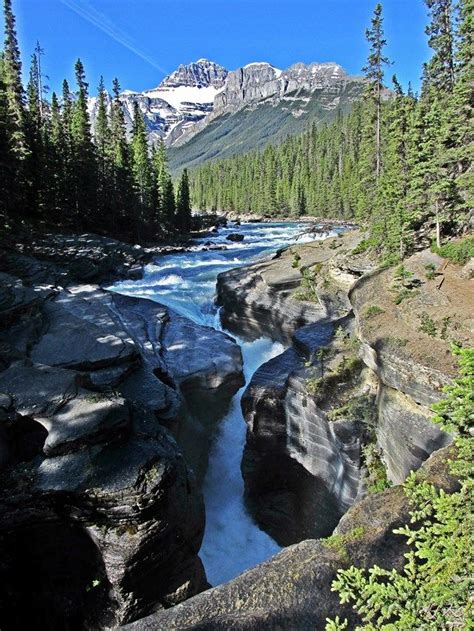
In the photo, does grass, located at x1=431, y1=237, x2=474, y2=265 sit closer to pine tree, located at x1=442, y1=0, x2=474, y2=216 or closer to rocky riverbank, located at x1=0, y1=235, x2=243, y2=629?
pine tree, located at x1=442, y1=0, x2=474, y2=216

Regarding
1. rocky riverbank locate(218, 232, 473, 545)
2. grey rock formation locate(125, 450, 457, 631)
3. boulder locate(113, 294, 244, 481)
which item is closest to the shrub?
grey rock formation locate(125, 450, 457, 631)

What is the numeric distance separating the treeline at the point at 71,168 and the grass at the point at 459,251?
30.5 m

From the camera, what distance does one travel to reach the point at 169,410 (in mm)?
15055

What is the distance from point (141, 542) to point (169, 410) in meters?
6.06

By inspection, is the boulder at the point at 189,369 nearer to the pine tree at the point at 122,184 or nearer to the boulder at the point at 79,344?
the boulder at the point at 79,344

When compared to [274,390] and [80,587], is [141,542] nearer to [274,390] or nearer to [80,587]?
[80,587]

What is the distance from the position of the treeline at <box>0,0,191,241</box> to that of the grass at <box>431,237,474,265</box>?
30522mm

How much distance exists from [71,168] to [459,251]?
4152cm

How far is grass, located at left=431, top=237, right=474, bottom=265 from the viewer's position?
17.4 metres

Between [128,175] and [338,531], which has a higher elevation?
[128,175]

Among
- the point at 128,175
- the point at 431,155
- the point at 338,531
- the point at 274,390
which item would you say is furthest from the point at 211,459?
the point at 128,175

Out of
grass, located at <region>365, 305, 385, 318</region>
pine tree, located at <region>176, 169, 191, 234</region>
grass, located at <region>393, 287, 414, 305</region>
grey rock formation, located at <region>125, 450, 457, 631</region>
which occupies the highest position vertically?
pine tree, located at <region>176, 169, 191, 234</region>

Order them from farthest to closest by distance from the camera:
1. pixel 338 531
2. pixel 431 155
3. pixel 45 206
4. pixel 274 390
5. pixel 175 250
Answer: pixel 175 250, pixel 45 206, pixel 431 155, pixel 274 390, pixel 338 531

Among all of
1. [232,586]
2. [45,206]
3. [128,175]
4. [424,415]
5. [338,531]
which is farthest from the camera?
[128,175]
